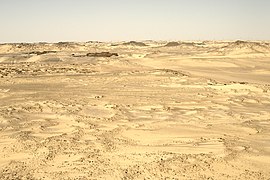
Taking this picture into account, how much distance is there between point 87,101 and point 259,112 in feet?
15.7

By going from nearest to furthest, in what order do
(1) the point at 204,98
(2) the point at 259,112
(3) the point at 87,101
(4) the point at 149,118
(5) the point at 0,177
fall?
(5) the point at 0,177 < (4) the point at 149,118 < (2) the point at 259,112 < (3) the point at 87,101 < (1) the point at 204,98

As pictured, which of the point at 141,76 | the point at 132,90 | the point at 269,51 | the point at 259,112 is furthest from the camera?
the point at 269,51

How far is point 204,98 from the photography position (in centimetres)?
1026

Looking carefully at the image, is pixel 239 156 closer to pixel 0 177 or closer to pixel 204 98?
pixel 0 177

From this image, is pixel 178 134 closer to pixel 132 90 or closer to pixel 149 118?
pixel 149 118

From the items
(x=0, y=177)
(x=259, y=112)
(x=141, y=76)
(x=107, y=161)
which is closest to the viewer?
(x=0, y=177)

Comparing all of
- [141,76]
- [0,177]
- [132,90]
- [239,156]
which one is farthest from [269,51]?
[0,177]

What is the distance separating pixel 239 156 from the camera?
5.34 metres

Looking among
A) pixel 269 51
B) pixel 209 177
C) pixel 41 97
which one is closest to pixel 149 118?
pixel 209 177

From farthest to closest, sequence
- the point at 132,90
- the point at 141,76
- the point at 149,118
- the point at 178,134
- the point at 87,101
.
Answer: the point at 141,76
the point at 132,90
the point at 87,101
the point at 149,118
the point at 178,134

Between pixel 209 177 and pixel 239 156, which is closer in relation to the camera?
pixel 209 177

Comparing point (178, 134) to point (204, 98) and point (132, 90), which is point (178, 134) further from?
point (132, 90)

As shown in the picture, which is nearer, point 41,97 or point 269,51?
point 41,97

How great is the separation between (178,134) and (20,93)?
21.0 ft
